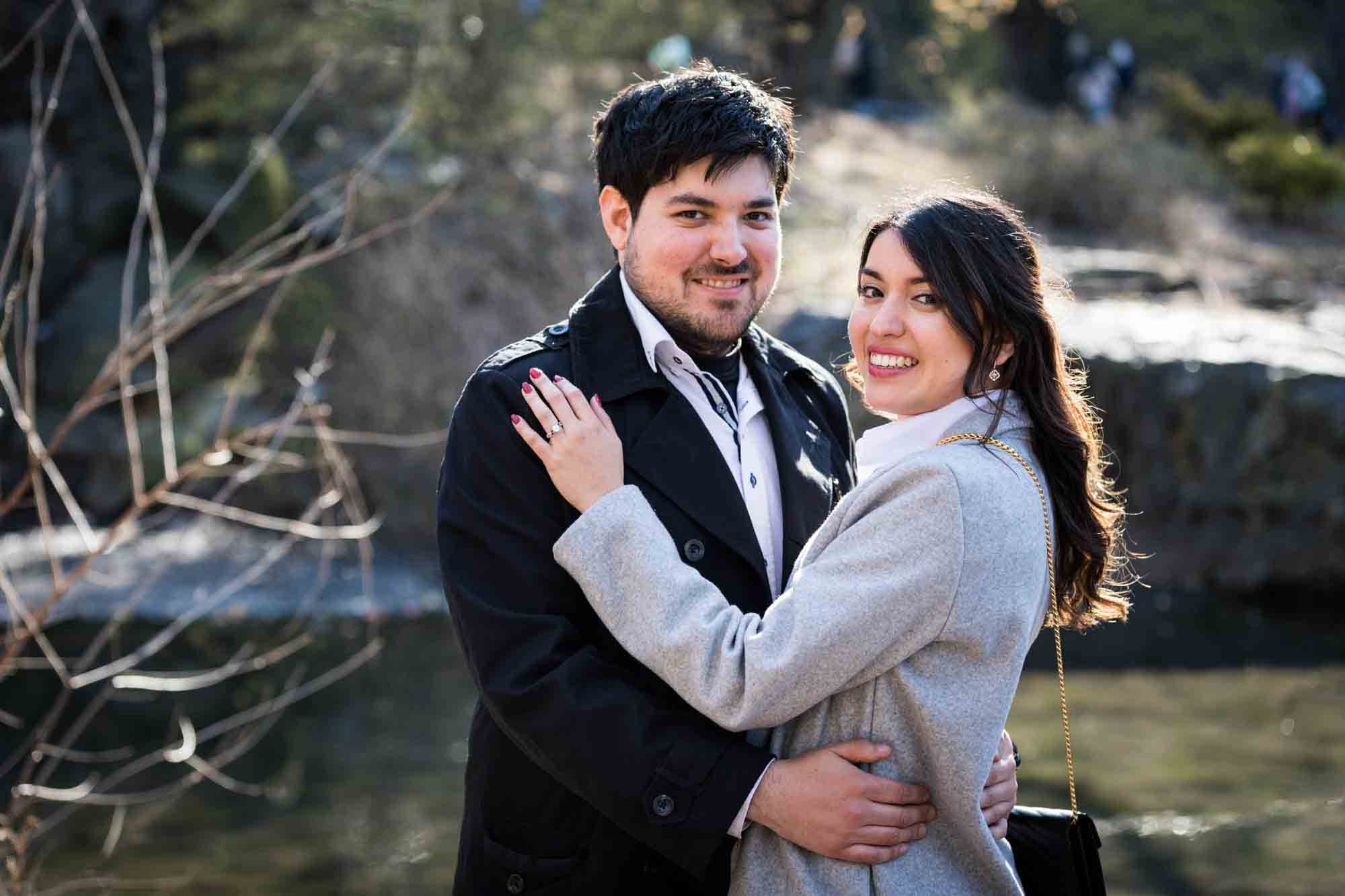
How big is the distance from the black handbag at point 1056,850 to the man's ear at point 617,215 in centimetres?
90

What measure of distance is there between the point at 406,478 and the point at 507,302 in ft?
4.06

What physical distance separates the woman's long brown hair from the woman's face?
2cm

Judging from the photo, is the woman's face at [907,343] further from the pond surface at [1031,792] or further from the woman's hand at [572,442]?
the pond surface at [1031,792]

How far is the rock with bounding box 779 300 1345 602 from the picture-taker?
8.43m

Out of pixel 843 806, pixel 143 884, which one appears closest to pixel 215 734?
pixel 143 884

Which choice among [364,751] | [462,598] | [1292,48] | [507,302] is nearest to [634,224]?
[462,598]

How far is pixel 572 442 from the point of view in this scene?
232 cm

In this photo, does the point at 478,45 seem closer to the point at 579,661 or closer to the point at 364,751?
the point at 364,751

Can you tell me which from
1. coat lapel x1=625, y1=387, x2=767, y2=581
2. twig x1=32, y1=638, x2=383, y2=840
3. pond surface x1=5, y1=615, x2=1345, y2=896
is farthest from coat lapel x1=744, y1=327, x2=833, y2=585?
pond surface x1=5, y1=615, x2=1345, y2=896

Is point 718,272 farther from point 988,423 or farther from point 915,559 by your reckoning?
point 915,559

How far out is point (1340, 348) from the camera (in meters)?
8.73

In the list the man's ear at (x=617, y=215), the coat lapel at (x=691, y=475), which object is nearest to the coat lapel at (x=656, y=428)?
the coat lapel at (x=691, y=475)

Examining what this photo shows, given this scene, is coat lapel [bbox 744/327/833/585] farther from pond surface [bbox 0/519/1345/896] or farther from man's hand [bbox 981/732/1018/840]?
pond surface [bbox 0/519/1345/896]

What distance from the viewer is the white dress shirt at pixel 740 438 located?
2.54 m
